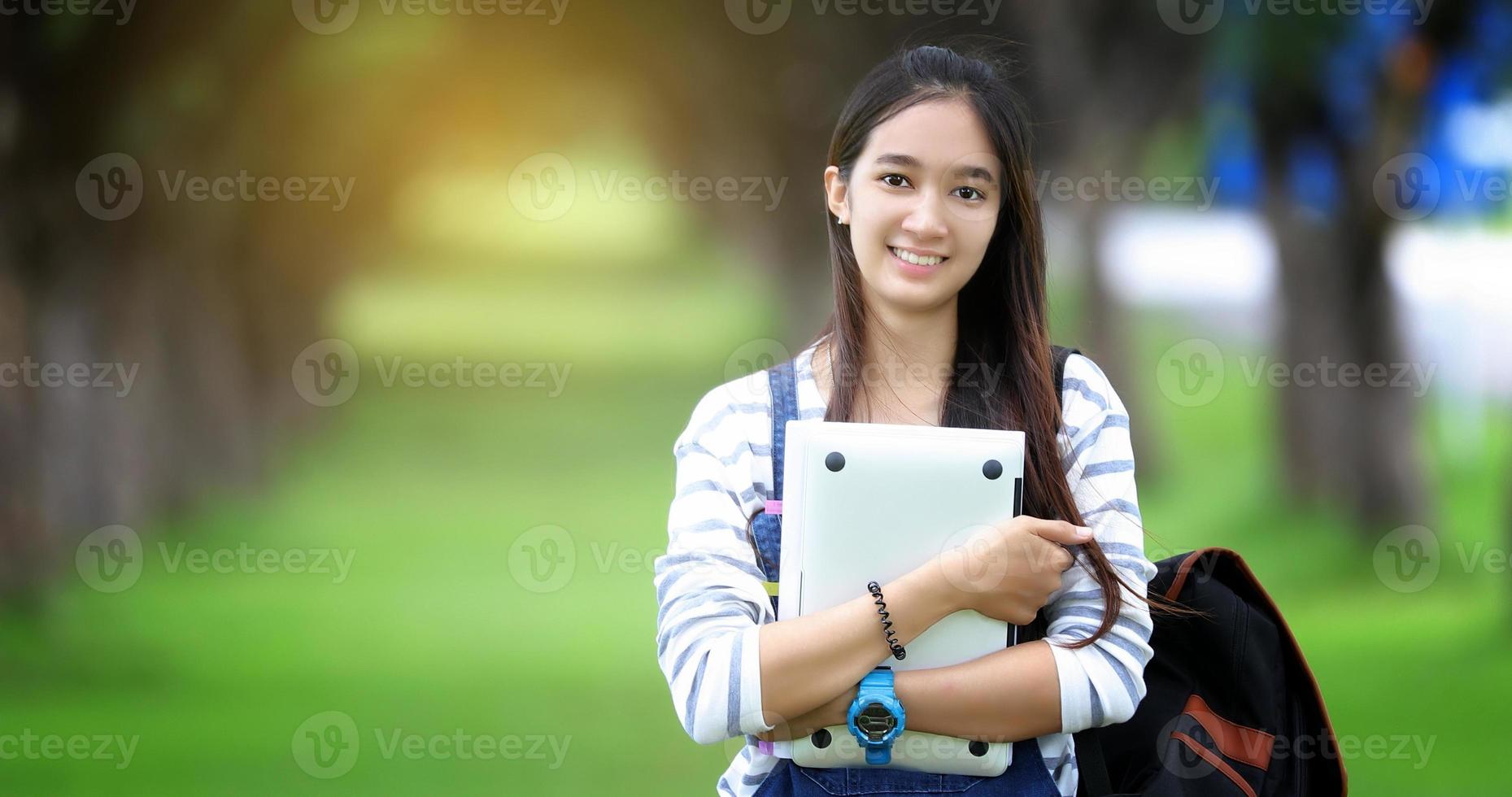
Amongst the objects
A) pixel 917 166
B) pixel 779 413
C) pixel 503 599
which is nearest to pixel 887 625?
pixel 779 413

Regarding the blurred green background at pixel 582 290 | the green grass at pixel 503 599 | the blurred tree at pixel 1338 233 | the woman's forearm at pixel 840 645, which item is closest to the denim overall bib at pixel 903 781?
the woman's forearm at pixel 840 645

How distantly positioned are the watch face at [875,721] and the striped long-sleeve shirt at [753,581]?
9cm

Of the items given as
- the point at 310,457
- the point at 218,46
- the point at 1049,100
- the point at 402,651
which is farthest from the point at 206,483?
the point at 1049,100

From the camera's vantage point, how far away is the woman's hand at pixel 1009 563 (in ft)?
4.08

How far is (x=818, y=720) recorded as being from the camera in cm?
127

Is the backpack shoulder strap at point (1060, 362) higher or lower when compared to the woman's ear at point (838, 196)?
lower

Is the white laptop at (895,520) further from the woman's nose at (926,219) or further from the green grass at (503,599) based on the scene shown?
the green grass at (503,599)

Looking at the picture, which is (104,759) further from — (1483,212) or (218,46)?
(1483,212)

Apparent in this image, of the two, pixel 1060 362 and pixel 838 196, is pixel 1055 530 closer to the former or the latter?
pixel 1060 362

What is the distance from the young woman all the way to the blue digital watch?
0.05 ft

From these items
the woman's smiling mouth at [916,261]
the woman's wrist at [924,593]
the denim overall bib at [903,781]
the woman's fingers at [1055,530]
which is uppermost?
the woman's smiling mouth at [916,261]

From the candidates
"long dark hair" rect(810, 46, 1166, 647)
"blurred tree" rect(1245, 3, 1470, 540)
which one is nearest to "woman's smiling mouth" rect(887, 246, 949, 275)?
"long dark hair" rect(810, 46, 1166, 647)

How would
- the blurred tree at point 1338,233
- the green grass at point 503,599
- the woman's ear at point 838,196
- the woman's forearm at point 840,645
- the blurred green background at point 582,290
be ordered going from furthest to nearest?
the blurred tree at point 1338,233, the blurred green background at point 582,290, the green grass at point 503,599, the woman's ear at point 838,196, the woman's forearm at point 840,645

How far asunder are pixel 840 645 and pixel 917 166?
1.67 ft
